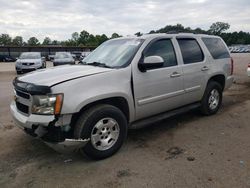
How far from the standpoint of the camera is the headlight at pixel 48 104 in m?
3.32

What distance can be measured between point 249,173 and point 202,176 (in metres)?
0.62

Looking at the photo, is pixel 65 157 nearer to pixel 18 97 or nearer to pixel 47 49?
pixel 18 97

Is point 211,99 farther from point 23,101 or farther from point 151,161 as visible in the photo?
point 23,101

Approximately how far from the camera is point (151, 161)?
12.3 ft

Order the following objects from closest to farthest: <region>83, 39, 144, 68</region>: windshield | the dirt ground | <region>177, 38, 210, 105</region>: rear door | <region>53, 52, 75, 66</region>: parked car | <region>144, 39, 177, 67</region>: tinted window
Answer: the dirt ground → <region>83, 39, 144, 68</region>: windshield → <region>144, 39, 177, 67</region>: tinted window → <region>177, 38, 210, 105</region>: rear door → <region>53, 52, 75, 66</region>: parked car

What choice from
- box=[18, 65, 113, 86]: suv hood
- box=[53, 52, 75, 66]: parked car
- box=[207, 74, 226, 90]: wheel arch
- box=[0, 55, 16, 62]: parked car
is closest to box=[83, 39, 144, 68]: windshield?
box=[18, 65, 113, 86]: suv hood

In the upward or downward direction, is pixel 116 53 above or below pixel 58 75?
above

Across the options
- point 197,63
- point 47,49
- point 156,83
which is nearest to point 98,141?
point 156,83

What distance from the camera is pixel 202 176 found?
3297 millimetres

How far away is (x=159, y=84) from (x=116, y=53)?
94 cm

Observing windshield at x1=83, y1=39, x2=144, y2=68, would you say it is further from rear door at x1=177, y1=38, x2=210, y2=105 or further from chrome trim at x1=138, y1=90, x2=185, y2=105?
rear door at x1=177, y1=38, x2=210, y2=105

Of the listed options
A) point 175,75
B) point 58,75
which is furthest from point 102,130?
point 175,75

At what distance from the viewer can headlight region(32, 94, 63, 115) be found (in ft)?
10.9

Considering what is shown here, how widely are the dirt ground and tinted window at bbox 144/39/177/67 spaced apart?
137 centimetres
